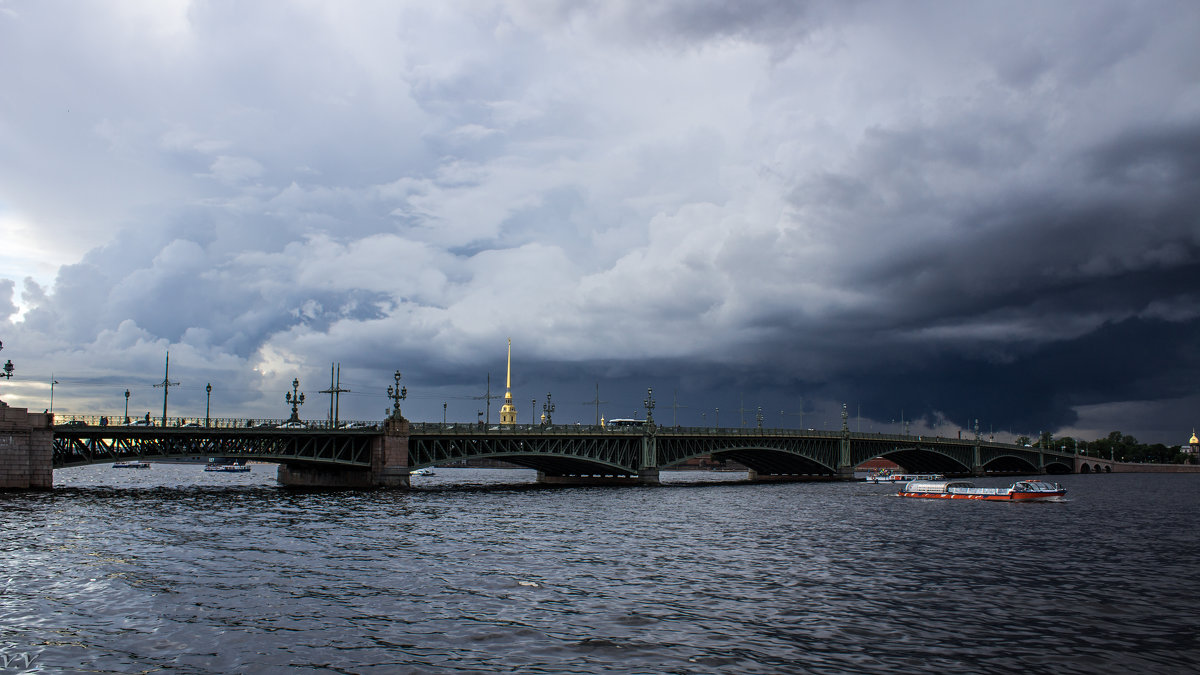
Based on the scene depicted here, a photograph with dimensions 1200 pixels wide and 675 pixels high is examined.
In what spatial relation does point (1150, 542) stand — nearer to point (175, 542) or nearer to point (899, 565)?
point (899, 565)

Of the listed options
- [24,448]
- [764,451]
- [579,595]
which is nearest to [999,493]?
[764,451]

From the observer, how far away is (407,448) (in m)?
99.3

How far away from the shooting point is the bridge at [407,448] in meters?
80.6

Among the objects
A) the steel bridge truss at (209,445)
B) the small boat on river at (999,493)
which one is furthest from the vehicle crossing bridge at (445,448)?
the small boat on river at (999,493)

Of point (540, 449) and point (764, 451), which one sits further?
point (764, 451)

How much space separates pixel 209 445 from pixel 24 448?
17295 millimetres

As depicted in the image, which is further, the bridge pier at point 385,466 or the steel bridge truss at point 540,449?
the steel bridge truss at point 540,449

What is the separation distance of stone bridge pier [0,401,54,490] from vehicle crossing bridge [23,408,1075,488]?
3.72 feet

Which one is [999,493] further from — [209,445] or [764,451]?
[209,445]

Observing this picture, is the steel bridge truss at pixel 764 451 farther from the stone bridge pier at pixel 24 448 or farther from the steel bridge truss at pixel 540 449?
the stone bridge pier at pixel 24 448

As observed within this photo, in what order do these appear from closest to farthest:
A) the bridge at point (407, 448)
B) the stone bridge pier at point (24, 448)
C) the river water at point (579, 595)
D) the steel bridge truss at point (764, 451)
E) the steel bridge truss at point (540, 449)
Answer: the river water at point (579, 595), the stone bridge pier at point (24, 448), the bridge at point (407, 448), the steel bridge truss at point (540, 449), the steel bridge truss at point (764, 451)

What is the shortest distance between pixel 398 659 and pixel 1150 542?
5191 centimetres

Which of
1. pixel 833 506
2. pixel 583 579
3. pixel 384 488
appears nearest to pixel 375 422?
pixel 384 488

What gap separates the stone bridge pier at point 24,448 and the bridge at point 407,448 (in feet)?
0.31
